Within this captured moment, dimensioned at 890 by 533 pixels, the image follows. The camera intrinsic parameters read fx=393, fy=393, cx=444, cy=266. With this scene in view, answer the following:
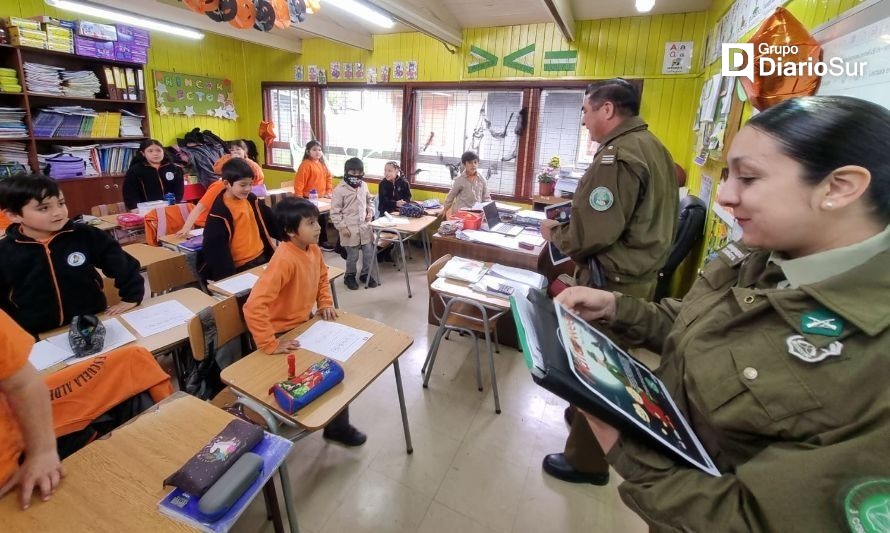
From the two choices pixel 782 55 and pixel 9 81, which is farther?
pixel 9 81

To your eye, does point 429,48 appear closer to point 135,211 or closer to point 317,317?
point 135,211

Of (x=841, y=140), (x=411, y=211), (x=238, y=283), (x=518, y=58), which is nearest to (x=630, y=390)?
(x=841, y=140)

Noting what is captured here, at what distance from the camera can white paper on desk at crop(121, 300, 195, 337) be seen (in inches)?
70.9

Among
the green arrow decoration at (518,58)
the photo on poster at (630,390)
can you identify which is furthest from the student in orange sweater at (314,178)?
the photo on poster at (630,390)

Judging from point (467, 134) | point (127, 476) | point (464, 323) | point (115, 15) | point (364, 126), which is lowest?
point (464, 323)

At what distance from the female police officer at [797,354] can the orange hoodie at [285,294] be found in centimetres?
146

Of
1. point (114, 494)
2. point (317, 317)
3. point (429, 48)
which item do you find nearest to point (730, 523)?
point (114, 494)

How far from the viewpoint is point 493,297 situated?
2.25 m

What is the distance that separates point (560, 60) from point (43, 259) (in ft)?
15.9

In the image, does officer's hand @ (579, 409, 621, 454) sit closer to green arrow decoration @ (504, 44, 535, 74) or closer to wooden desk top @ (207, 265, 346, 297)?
wooden desk top @ (207, 265, 346, 297)

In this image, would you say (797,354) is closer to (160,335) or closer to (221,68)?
(160,335)

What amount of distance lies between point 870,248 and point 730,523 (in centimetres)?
44

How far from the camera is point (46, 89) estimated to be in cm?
416

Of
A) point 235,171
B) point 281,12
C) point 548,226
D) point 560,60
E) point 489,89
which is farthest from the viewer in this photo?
point 489,89
